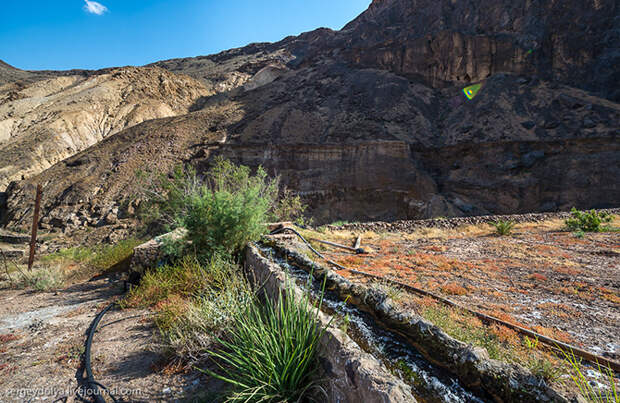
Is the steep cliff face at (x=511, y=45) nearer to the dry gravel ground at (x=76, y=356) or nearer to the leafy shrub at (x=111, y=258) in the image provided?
the leafy shrub at (x=111, y=258)

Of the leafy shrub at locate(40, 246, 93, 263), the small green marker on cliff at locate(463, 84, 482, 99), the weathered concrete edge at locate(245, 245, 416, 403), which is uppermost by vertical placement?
the small green marker on cliff at locate(463, 84, 482, 99)

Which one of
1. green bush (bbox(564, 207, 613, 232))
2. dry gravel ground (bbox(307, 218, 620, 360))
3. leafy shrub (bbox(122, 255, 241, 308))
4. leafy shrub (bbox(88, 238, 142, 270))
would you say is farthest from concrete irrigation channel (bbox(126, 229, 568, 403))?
green bush (bbox(564, 207, 613, 232))

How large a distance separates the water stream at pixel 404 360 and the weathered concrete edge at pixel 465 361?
7 cm

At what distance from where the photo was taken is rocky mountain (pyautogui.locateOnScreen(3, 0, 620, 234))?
66.7 feet

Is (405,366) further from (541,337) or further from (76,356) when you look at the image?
(76,356)

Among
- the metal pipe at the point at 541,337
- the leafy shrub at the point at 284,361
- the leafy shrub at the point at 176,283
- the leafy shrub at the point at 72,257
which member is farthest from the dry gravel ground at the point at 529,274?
the leafy shrub at the point at 72,257

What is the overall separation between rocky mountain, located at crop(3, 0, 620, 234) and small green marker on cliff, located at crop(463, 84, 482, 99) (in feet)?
2.08

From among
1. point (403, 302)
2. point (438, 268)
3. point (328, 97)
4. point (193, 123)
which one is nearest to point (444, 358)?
point (403, 302)

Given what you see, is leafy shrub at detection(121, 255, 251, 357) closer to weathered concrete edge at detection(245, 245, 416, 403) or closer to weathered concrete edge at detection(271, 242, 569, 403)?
weathered concrete edge at detection(245, 245, 416, 403)

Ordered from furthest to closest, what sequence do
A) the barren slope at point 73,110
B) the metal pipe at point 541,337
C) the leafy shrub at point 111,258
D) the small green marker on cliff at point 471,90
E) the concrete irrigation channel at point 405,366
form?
the small green marker on cliff at point 471,90 < the barren slope at point 73,110 < the leafy shrub at point 111,258 < the metal pipe at point 541,337 < the concrete irrigation channel at point 405,366

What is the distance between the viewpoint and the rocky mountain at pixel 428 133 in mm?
20344

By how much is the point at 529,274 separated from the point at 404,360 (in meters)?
5.12

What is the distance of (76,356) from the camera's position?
10.6 feet

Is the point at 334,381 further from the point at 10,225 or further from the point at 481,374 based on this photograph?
the point at 10,225
